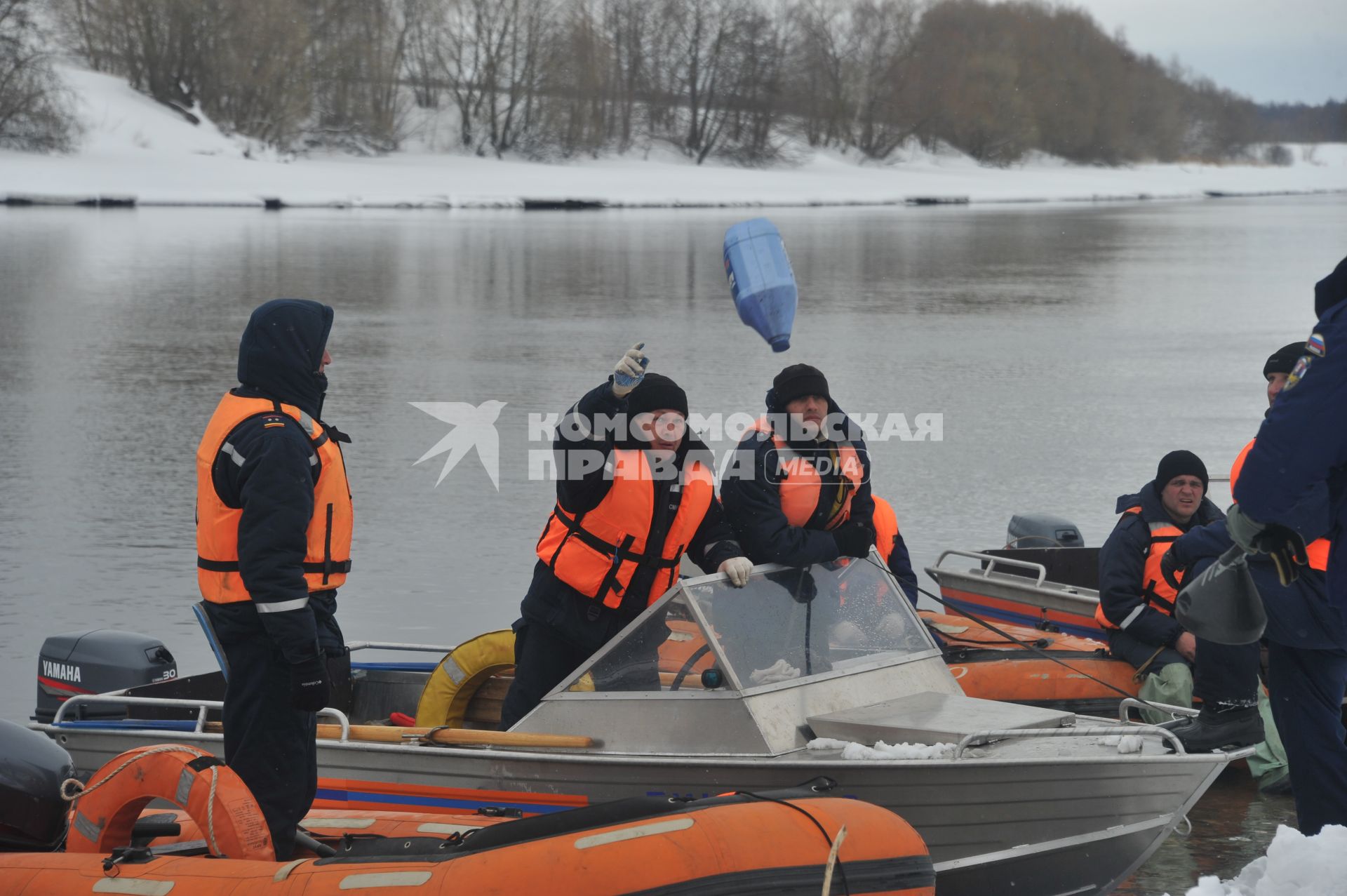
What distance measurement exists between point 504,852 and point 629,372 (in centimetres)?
156

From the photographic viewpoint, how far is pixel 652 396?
4637mm

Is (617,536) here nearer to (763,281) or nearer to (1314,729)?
(763,281)

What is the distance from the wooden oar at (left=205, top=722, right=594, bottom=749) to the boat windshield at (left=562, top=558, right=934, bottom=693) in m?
0.18

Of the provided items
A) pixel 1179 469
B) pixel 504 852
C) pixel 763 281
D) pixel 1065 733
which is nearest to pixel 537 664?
pixel 504 852

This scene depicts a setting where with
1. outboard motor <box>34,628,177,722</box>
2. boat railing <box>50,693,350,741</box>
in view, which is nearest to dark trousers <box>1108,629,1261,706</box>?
boat railing <box>50,693,350,741</box>

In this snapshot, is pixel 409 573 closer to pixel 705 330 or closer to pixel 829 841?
pixel 829 841

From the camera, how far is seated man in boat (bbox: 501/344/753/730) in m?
4.61

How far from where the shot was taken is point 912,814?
4.24m

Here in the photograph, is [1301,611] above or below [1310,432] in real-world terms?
below

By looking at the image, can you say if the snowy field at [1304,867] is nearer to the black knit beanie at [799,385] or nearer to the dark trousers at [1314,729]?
the dark trousers at [1314,729]

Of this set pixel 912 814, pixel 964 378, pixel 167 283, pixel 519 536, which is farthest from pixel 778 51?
pixel 912 814

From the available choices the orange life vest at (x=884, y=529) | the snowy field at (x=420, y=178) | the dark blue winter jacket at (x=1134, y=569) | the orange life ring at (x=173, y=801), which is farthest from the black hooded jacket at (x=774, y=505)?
the snowy field at (x=420, y=178)

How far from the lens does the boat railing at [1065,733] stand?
4219 millimetres

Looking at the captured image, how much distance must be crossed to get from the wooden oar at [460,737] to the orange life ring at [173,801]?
0.51m
